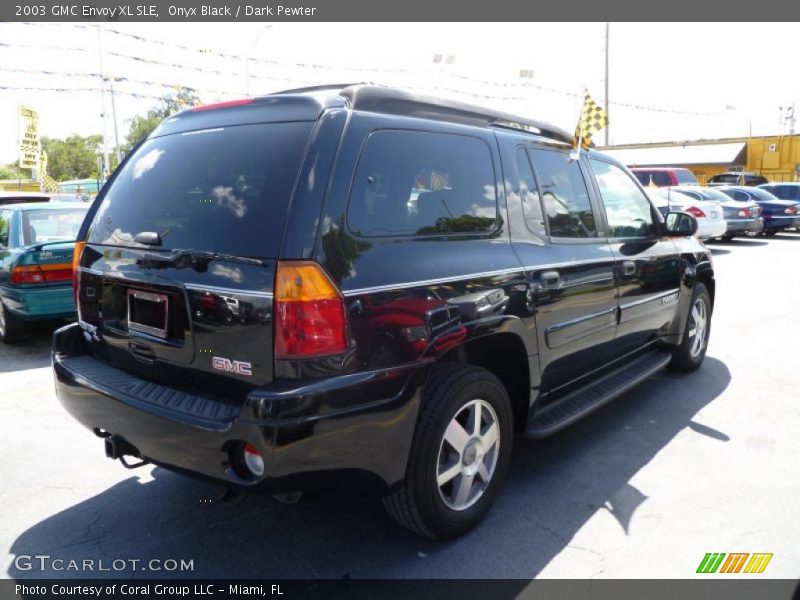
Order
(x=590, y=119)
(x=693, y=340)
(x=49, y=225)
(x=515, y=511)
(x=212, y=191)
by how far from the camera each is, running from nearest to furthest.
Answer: (x=212, y=191), (x=515, y=511), (x=590, y=119), (x=693, y=340), (x=49, y=225)

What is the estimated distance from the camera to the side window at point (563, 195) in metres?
3.52

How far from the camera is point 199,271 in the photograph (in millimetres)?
2496

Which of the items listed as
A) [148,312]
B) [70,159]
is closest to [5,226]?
[148,312]

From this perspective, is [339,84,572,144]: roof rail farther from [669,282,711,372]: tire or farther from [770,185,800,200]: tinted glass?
[770,185,800,200]: tinted glass

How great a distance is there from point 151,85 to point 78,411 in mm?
29543

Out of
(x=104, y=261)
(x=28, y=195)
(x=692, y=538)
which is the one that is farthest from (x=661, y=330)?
(x=28, y=195)

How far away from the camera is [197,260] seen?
2.51 m

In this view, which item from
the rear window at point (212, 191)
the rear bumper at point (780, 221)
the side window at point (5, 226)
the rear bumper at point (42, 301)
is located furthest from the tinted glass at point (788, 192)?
the rear window at point (212, 191)

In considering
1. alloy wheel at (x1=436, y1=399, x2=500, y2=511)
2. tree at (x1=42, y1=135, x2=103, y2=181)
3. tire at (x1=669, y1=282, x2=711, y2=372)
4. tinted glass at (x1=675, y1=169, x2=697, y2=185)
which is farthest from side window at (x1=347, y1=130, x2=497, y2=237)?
tree at (x1=42, y1=135, x2=103, y2=181)

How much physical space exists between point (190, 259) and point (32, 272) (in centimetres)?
443

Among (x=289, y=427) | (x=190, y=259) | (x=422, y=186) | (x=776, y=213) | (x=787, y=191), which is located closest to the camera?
(x=289, y=427)

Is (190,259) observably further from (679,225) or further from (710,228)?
(710,228)

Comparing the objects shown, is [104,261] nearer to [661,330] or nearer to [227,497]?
[227,497]

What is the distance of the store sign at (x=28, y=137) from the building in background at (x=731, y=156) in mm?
31684
